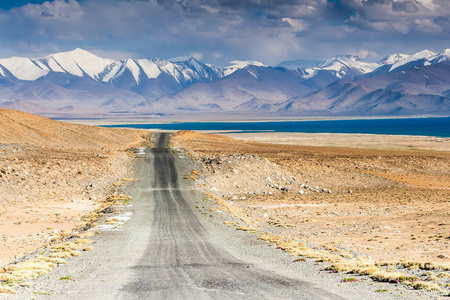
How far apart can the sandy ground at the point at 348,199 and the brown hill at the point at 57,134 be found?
118ft

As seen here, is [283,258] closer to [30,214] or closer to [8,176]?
[30,214]

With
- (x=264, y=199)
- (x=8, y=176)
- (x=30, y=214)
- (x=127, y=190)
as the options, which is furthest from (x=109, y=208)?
(x=264, y=199)

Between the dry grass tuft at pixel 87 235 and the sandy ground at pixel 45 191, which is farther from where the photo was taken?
the sandy ground at pixel 45 191

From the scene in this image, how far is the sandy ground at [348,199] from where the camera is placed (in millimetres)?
29094

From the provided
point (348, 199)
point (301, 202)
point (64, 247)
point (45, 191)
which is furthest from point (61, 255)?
point (348, 199)

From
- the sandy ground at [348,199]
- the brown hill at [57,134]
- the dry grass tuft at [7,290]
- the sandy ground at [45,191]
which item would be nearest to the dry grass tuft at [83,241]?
the sandy ground at [45,191]

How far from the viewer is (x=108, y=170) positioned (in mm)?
57094

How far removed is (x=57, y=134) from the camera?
10019 cm

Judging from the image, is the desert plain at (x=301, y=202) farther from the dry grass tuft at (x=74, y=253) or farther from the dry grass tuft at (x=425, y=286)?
the dry grass tuft at (x=74, y=253)

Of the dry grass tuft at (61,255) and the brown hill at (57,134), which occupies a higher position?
the brown hill at (57,134)

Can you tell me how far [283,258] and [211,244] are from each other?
16.3ft

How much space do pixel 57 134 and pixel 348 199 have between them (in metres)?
68.7

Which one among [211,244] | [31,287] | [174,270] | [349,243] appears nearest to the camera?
[31,287]

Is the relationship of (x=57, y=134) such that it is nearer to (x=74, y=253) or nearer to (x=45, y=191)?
(x=45, y=191)
